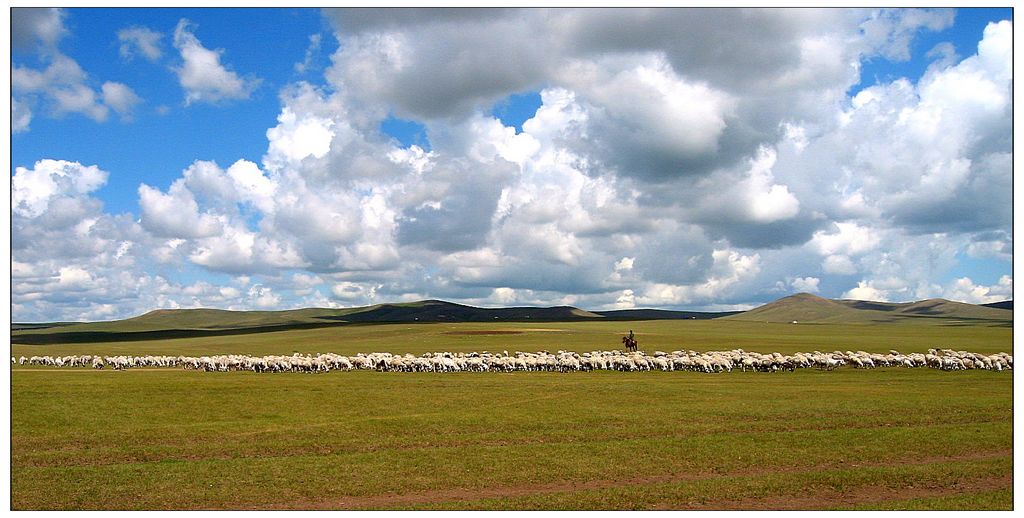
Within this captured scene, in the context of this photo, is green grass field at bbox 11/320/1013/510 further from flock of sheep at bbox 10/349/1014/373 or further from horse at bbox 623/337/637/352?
horse at bbox 623/337/637/352

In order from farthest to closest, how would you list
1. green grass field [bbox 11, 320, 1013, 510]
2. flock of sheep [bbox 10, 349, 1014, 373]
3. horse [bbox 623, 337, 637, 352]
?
horse [bbox 623, 337, 637, 352], flock of sheep [bbox 10, 349, 1014, 373], green grass field [bbox 11, 320, 1013, 510]

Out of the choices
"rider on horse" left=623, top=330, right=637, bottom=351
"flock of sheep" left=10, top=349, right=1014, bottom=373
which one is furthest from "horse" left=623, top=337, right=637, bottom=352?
"flock of sheep" left=10, top=349, right=1014, bottom=373

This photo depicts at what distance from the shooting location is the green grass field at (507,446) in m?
16.7

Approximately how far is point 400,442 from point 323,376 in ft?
77.7

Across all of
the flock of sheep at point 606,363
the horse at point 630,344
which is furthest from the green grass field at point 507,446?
the horse at point 630,344

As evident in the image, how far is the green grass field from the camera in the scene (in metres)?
16.7

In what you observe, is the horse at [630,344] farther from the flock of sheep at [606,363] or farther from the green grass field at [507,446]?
the green grass field at [507,446]

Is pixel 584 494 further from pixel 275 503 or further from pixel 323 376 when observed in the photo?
pixel 323 376

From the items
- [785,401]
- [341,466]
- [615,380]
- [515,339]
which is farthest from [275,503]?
[515,339]

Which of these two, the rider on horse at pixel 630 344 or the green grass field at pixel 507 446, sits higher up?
the rider on horse at pixel 630 344

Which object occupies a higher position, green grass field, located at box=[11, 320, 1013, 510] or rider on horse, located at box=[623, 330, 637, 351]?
rider on horse, located at box=[623, 330, 637, 351]

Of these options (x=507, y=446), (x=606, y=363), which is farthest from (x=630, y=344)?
(x=507, y=446)

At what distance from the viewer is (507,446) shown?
72.0ft

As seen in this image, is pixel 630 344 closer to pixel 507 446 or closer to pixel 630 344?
pixel 630 344
